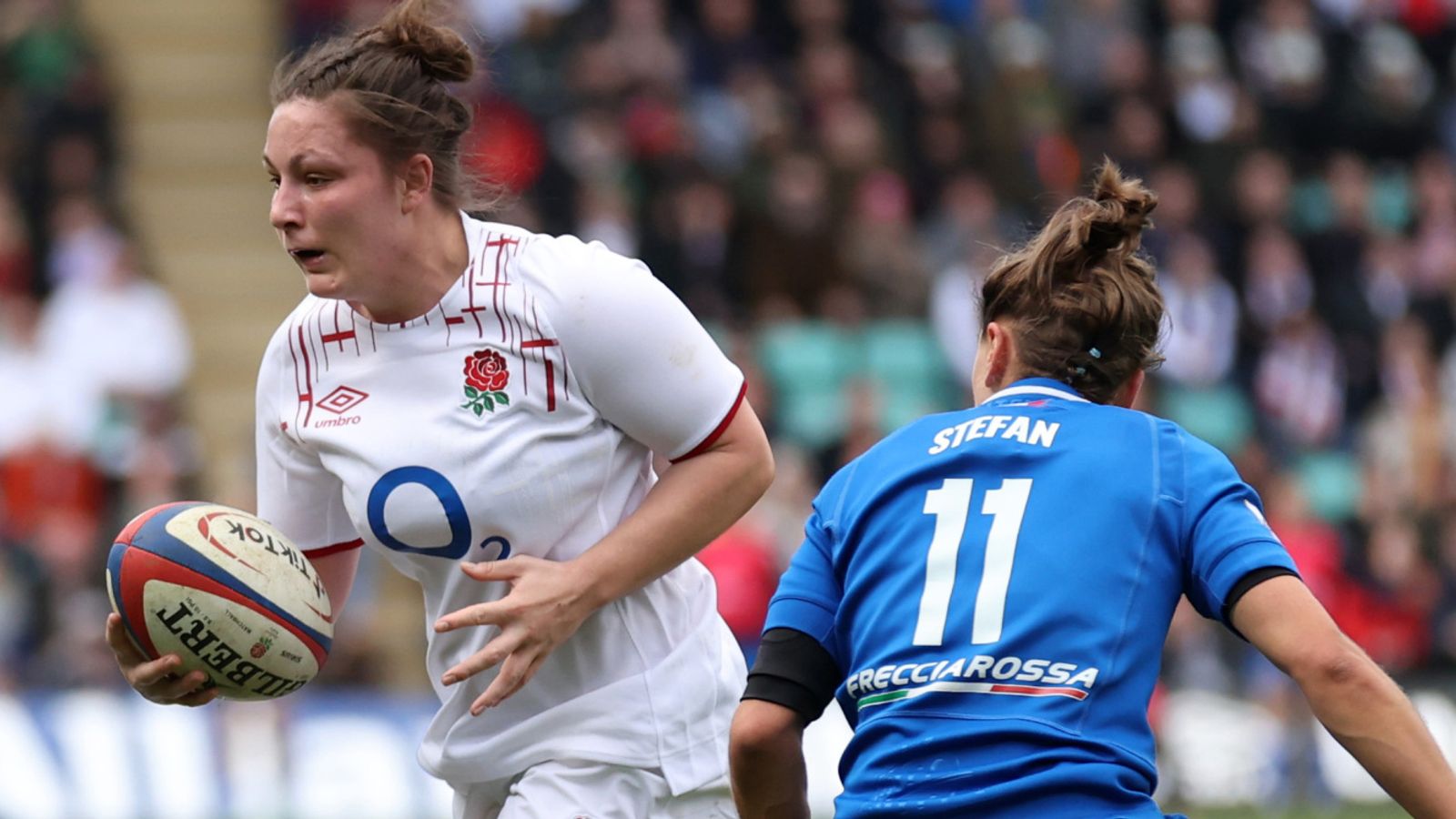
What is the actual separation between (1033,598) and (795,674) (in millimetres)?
471

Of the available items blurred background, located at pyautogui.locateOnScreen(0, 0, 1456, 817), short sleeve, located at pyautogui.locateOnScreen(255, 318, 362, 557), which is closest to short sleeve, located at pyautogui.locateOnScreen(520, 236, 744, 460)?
short sleeve, located at pyautogui.locateOnScreen(255, 318, 362, 557)

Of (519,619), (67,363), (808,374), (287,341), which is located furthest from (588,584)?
(808,374)

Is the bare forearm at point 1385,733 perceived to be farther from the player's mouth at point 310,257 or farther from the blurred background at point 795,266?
the blurred background at point 795,266

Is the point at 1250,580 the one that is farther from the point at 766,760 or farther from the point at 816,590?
the point at 766,760

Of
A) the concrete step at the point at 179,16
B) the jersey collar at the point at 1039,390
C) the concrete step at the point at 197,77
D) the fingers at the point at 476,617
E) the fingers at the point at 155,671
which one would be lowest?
the fingers at the point at 155,671

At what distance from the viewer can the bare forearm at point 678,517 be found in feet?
13.3

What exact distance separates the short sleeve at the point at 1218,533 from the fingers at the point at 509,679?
50.1 inches

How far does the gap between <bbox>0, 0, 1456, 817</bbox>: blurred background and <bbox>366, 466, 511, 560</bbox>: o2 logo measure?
6493mm

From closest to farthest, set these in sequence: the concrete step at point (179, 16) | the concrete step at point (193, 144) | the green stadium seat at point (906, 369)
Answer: the green stadium seat at point (906, 369) → the concrete step at point (193, 144) → the concrete step at point (179, 16)

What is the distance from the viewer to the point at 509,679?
3.94 meters

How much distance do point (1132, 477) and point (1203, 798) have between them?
862cm

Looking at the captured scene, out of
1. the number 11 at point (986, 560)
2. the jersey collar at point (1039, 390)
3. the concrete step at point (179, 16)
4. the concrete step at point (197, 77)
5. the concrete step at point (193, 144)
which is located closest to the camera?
the number 11 at point (986, 560)

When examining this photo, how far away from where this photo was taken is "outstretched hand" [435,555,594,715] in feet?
12.8

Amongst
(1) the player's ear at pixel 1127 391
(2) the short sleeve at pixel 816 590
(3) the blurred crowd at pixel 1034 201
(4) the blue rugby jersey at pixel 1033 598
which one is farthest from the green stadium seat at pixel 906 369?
(4) the blue rugby jersey at pixel 1033 598
